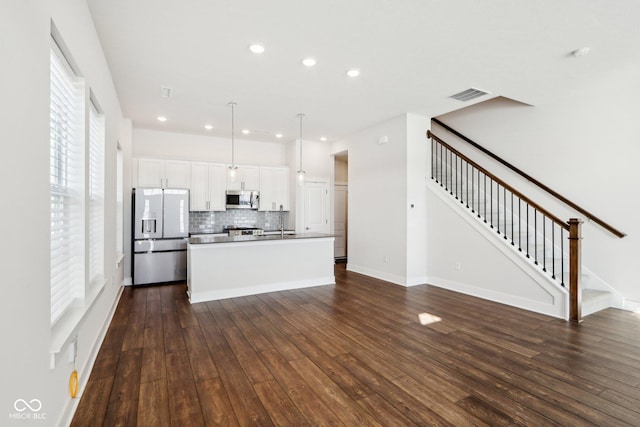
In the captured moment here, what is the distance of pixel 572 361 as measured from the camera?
279 centimetres

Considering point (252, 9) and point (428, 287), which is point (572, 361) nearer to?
point (428, 287)

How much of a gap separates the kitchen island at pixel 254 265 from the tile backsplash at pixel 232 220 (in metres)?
1.78

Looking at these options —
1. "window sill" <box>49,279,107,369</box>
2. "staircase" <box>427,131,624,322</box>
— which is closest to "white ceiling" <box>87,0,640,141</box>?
"staircase" <box>427,131,624,322</box>

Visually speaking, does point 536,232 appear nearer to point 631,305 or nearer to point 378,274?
point 631,305

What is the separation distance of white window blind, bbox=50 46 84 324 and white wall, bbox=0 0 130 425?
39 centimetres

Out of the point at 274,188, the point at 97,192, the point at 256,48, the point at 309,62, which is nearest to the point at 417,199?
the point at 309,62

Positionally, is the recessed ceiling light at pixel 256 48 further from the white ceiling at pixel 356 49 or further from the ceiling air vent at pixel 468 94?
the ceiling air vent at pixel 468 94

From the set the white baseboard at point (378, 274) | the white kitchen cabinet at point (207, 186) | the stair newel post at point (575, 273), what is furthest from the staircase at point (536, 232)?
the white kitchen cabinet at point (207, 186)

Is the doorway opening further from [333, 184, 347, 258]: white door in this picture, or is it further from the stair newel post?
the stair newel post

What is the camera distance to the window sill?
175 centimetres

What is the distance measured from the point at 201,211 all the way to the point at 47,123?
540 centimetres

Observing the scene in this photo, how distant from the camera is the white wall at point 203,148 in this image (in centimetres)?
672

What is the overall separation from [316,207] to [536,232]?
459cm

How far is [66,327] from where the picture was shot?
2.07 metres
